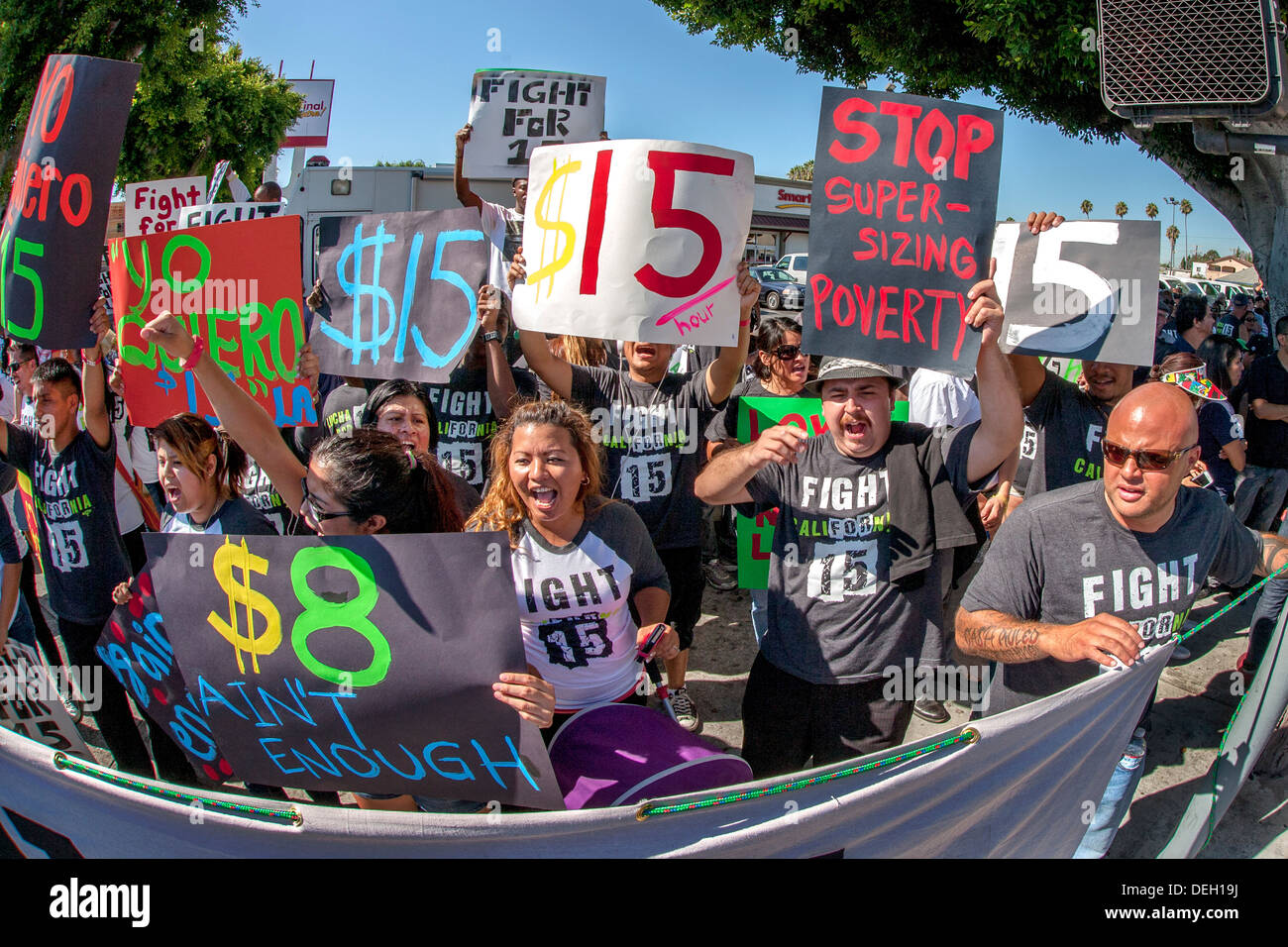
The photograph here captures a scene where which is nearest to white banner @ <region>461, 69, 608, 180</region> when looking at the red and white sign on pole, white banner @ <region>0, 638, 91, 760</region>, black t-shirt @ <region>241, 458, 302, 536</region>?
black t-shirt @ <region>241, 458, 302, 536</region>

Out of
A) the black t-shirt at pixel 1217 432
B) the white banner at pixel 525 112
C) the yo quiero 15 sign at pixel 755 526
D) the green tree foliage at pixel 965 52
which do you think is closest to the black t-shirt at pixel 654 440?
the yo quiero 15 sign at pixel 755 526

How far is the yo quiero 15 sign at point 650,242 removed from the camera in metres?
2.75

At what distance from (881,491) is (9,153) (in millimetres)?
14132

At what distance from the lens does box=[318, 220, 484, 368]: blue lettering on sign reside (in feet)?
11.1

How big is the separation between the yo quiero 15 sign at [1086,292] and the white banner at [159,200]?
6.14m

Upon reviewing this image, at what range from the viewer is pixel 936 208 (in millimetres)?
2594

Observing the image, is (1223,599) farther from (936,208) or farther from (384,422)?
(384,422)

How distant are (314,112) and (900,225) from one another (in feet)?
115

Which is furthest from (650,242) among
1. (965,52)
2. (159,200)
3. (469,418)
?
(965,52)

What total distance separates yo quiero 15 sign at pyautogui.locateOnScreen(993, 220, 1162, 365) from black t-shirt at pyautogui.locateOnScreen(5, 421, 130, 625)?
3634 millimetres

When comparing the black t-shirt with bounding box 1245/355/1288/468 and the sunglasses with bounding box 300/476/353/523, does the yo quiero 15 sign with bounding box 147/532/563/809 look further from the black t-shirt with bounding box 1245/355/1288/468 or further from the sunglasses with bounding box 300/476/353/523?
the black t-shirt with bounding box 1245/355/1288/468

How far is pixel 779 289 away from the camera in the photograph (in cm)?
2061

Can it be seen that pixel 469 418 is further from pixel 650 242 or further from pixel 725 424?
pixel 650 242

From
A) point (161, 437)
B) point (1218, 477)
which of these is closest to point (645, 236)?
point (161, 437)
